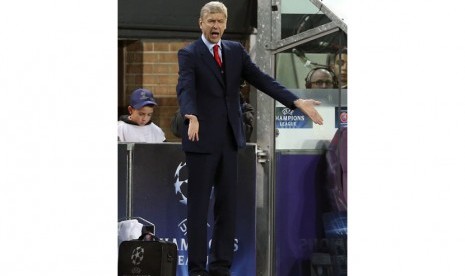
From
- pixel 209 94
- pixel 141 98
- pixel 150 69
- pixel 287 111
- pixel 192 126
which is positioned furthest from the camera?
pixel 150 69

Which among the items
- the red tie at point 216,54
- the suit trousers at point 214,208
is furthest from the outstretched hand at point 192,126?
the red tie at point 216,54

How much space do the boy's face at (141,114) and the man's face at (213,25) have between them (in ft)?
2.09

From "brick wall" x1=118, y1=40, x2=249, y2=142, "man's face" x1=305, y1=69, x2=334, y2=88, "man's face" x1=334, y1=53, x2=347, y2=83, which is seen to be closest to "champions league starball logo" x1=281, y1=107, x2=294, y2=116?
"man's face" x1=305, y1=69, x2=334, y2=88

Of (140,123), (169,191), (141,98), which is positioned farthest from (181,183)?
(141,98)

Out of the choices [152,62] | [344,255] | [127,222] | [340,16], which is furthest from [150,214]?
[152,62]

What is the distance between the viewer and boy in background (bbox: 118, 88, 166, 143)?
5449 mm

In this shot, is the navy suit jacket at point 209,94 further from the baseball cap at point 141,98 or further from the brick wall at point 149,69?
the brick wall at point 149,69

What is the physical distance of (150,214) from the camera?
5656mm

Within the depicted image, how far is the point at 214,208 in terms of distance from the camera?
17.0 feet

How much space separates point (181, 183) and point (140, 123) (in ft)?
1.10

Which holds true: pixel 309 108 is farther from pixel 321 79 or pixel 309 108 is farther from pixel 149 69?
pixel 149 69

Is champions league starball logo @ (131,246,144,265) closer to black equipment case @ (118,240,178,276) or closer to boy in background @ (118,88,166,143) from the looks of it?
black equipment case @ (118,240,178,276)

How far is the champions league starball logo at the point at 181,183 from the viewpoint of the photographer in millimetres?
5652

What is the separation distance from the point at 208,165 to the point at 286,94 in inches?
17.9
